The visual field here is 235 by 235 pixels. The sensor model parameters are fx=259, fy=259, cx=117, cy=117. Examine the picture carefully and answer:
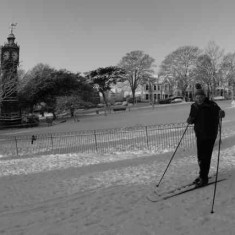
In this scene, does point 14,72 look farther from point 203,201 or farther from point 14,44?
point 203,201

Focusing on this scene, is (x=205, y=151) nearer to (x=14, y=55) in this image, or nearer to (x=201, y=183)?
(x=201, y=183)

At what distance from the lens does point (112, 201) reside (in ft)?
16.6

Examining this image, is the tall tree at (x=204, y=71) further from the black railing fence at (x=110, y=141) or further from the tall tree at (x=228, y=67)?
the black railing fence at (x=110, y=141)

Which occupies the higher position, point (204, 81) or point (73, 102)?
point (204, 81)

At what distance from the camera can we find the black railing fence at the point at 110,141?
11773mm

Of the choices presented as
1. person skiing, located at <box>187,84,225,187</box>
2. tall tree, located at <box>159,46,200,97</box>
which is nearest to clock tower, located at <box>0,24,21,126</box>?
person skiing, located at <box>187,84,225,187</box>

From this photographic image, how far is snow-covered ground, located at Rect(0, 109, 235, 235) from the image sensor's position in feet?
12.8

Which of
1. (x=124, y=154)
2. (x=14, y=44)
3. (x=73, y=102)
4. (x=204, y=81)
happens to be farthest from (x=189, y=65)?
(x=124, y=154)

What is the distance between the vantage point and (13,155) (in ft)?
41.7

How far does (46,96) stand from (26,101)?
9.99ft

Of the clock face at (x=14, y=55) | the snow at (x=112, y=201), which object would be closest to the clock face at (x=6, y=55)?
the clock face at (x=14, y=55)

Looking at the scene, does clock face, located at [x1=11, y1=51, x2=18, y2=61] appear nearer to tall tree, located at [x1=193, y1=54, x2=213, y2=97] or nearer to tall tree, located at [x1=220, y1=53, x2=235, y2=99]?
tall tree, located at [x1=193, y1=54, x2=213, y2=97]

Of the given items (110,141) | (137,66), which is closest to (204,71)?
(137,66)

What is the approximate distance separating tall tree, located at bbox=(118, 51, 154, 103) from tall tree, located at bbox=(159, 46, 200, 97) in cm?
449
